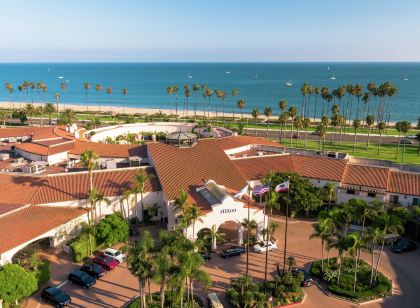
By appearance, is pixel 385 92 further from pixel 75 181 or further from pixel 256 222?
pixel 75 181

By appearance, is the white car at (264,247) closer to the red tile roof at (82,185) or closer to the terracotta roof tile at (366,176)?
the red tile roof at (82,185)

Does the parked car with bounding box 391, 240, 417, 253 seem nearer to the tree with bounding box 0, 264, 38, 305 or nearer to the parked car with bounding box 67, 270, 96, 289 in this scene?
the parked car with bounding box 67, 270, 96, 289

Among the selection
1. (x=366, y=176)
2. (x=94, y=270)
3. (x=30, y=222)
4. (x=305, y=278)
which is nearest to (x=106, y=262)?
(x=94, y=270)

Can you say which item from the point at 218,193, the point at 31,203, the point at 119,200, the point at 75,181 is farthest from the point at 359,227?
the point at 31,203

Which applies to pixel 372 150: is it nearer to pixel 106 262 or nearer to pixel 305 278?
pixel 305 278

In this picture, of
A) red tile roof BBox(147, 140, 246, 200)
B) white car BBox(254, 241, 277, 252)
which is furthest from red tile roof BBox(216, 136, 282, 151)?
white car BBox(254, 241, 277, 252)
